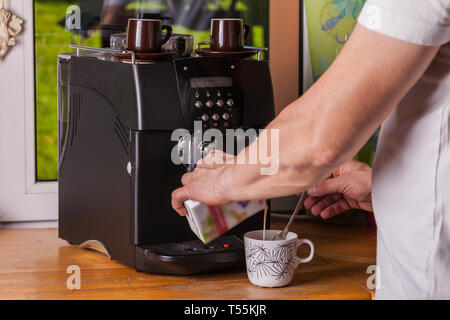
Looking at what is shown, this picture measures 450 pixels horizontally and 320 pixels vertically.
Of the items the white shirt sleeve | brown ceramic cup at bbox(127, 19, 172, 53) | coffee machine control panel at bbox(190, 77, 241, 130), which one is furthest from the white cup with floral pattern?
the white shirt sleeve

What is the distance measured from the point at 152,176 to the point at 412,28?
59 cm

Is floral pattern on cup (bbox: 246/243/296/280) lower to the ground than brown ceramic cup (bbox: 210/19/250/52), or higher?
lower

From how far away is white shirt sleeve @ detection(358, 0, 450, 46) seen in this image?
0.58m

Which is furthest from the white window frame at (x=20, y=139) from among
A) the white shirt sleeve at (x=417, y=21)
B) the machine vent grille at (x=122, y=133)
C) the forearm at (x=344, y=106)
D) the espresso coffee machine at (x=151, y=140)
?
the white shirt sleeve at (x=417, y=21)

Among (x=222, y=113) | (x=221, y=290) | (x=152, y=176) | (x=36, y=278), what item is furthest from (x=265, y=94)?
(x=36, y=278)

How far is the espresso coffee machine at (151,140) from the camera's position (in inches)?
41.5

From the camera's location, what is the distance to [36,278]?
3.47ft

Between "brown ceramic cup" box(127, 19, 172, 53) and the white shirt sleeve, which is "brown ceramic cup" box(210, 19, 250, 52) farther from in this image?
the white shirt sleeve

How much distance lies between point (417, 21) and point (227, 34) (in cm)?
63

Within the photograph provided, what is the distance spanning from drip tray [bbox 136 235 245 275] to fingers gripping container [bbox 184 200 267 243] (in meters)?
0.09

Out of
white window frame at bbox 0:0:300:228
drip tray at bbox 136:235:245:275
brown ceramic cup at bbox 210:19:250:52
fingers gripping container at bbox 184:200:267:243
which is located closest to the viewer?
fingers gripping container at bbox 184:200:267:243

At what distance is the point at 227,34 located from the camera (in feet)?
3.88

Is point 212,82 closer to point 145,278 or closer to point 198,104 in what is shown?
point 198,104

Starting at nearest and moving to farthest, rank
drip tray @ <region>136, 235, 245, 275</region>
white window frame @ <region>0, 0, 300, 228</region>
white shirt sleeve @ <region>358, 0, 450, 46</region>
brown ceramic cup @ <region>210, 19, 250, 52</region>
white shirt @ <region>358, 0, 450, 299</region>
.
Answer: white shirt sleeve @ <region>358, 0, 450, 46</region> < white shirt @ <region>358, 0, 450, 299</region> < drip tray @ <region>136, 235, 245, 275</region> < brown ceramic cup @ <region>210, 19, 250, 52</region> < white window frame @ <region>0, 0, 300, 228</region>
